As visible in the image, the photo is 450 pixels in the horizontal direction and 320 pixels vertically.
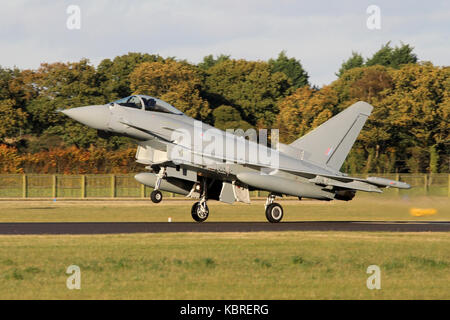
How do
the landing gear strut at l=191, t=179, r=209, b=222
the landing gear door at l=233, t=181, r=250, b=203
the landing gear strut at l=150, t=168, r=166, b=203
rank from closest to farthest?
the landing gear strut at l=150, t=168, r=166, b=203 < the landing gear door at l=233, t=181, r=250, b=203 < the landing gear strut at l=191, t=179, r=209, b=222

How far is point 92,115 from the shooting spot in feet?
71.4

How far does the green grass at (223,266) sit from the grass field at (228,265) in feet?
0.06

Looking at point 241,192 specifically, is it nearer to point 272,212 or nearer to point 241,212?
point 272,212

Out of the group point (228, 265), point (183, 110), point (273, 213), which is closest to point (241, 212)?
point (273, 213)

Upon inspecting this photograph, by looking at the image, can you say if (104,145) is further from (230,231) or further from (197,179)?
(230,231)

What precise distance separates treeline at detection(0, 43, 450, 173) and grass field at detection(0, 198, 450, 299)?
3268cm

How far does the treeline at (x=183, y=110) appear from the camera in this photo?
5122 centimetres

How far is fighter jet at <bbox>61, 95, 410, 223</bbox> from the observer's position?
22.4 meters

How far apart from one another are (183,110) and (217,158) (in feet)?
122

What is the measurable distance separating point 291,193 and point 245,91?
171 feet

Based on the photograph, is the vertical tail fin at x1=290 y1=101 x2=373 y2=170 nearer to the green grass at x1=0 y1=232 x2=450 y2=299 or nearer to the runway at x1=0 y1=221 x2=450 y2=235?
the runway at x1=0 y1=221 x2=450 y2=235

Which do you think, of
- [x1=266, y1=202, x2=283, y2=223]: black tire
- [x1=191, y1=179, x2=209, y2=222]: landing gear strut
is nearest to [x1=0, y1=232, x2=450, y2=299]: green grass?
[x1=191, y1=179, x2=209, y2=222]: landing gear strut

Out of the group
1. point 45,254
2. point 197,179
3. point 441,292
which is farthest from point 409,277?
point 197,179

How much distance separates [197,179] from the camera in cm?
2430
